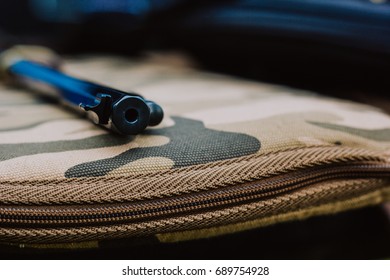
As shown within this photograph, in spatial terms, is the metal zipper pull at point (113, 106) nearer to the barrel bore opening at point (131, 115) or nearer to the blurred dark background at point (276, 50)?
the barrel bore opening at point (131, 115)

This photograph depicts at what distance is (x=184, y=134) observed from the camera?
1.31ft

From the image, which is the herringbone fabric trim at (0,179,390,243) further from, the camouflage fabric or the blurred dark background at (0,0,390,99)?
the blurred dark background at (0,0,390,99)

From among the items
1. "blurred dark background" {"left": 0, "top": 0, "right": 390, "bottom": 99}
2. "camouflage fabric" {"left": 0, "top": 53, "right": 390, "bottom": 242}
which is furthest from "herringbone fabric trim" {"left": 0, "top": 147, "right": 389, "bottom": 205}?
"blurred dark background" {"left": 0, "top": 0, "right": 390, "bottom": 99}

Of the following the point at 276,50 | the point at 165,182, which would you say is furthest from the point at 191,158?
the point at 276,50

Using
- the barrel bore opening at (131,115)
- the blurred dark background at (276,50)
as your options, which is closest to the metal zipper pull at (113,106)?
the barrel bore opening at (131,115)

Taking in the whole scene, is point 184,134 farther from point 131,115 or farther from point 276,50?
point 276,50

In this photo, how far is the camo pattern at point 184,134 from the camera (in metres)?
0.34

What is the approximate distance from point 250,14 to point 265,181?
400mm

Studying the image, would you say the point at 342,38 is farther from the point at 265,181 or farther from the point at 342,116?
the point at 265,181

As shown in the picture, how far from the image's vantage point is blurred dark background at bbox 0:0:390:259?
1.56ft

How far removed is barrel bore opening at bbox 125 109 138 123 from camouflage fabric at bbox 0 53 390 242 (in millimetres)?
29

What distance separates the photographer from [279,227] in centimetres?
48
